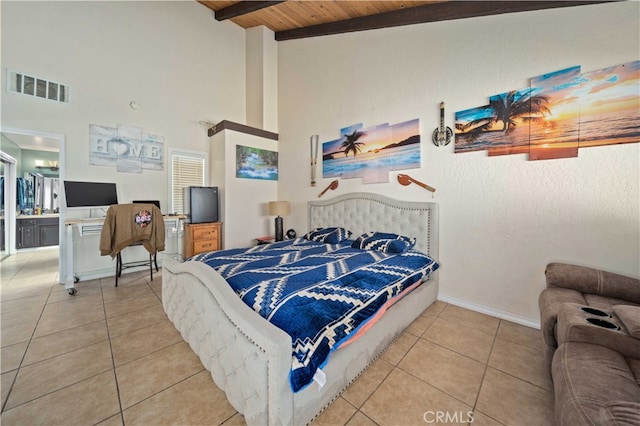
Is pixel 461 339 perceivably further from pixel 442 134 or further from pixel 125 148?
pixel 125 148

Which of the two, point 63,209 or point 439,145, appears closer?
point 439,145

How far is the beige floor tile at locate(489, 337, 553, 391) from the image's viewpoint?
1586 mm

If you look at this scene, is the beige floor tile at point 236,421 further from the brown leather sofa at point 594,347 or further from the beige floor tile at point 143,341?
the brown leather sofa at point 594,347

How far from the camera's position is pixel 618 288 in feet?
5.61

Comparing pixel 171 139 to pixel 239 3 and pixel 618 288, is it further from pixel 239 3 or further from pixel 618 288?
pixel 618 288

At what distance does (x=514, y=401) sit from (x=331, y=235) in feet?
7.72

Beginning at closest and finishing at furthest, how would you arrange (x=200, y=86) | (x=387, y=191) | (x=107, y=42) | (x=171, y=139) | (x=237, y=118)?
(x=387, y=191)
(x=107, y=42)
(x=171, y=139)
(x=200, y=86)
(x=237, y=118)

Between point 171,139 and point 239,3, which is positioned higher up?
point 239,3

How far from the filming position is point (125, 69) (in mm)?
3670

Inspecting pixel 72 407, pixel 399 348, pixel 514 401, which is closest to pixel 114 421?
pixel 72 407

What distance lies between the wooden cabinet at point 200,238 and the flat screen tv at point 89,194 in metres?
1.10

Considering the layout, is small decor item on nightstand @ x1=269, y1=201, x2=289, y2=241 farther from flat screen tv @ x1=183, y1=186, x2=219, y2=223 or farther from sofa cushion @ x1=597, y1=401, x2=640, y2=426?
sofa cushion @ x1=597, y1=401, x2=640, y2=426

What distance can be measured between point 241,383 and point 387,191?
2.71 metres

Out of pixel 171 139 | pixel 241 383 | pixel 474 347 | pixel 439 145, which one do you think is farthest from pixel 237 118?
pixel 474 347
